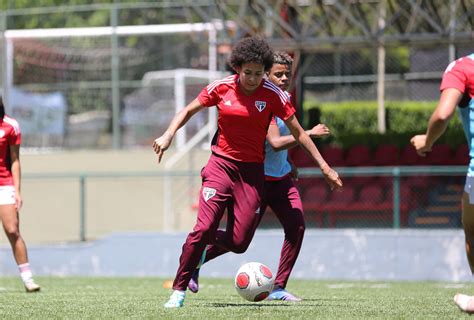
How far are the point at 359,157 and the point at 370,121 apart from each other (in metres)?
9.67

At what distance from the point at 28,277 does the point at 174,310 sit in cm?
420

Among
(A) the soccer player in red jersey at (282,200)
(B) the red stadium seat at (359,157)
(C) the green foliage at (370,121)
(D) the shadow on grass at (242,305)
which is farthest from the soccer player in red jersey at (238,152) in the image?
(C) the green foliage at (370,121)

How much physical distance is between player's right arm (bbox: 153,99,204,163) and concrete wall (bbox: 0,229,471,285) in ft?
28.9

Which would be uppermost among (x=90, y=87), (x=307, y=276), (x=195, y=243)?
(x=90, y=87)

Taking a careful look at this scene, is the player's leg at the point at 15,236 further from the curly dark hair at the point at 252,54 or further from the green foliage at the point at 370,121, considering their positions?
the green foliage at the point at 370,121

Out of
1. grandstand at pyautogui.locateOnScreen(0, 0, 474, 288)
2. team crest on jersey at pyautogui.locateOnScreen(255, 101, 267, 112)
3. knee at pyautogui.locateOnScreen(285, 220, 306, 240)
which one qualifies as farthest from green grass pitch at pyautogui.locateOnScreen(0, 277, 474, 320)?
grandstand at pyautogui.locateOnScreen(0, 0, 474, 288)

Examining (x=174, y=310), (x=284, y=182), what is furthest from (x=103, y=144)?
(x=174, y=310)

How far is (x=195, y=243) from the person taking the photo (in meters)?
8.50

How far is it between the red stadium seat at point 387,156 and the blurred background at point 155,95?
18 mm

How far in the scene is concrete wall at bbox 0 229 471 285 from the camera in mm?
16688

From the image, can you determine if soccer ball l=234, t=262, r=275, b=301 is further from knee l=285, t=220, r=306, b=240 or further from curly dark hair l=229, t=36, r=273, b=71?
curly dark hair l=229, t=36, r=273, b=71

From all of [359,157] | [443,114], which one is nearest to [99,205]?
[359,157]

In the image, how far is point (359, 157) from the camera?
20.8m

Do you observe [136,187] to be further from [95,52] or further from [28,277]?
[28,277]
